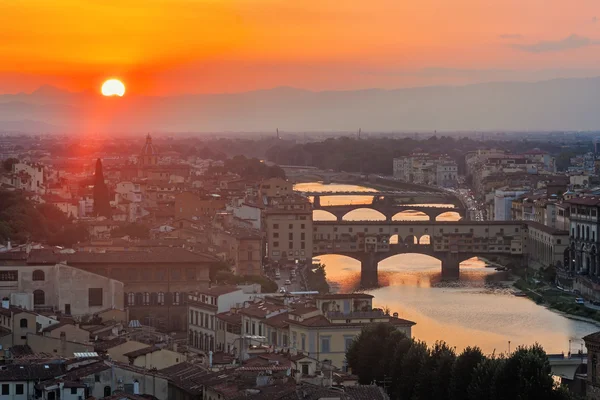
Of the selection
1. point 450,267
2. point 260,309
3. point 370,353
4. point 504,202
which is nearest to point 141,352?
point 370,353

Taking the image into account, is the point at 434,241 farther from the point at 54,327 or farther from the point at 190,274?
the point at 54,327

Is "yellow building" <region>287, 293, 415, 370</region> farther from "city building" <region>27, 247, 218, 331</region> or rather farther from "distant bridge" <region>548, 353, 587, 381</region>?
"city building" <region>27, 247, 218, 331</region>

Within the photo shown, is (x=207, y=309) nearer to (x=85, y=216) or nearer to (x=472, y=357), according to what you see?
(x=472, y=357)

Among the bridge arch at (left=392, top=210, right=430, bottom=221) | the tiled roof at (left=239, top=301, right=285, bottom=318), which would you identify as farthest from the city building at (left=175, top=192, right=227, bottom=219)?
the tiled roof at (left=239, top=301, right=285, bottom=318)

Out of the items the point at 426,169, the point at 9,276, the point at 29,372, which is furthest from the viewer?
the point at 426,169

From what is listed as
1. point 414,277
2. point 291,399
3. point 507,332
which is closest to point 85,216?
point 414,277

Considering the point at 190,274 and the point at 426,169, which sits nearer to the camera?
the point at 190,274
